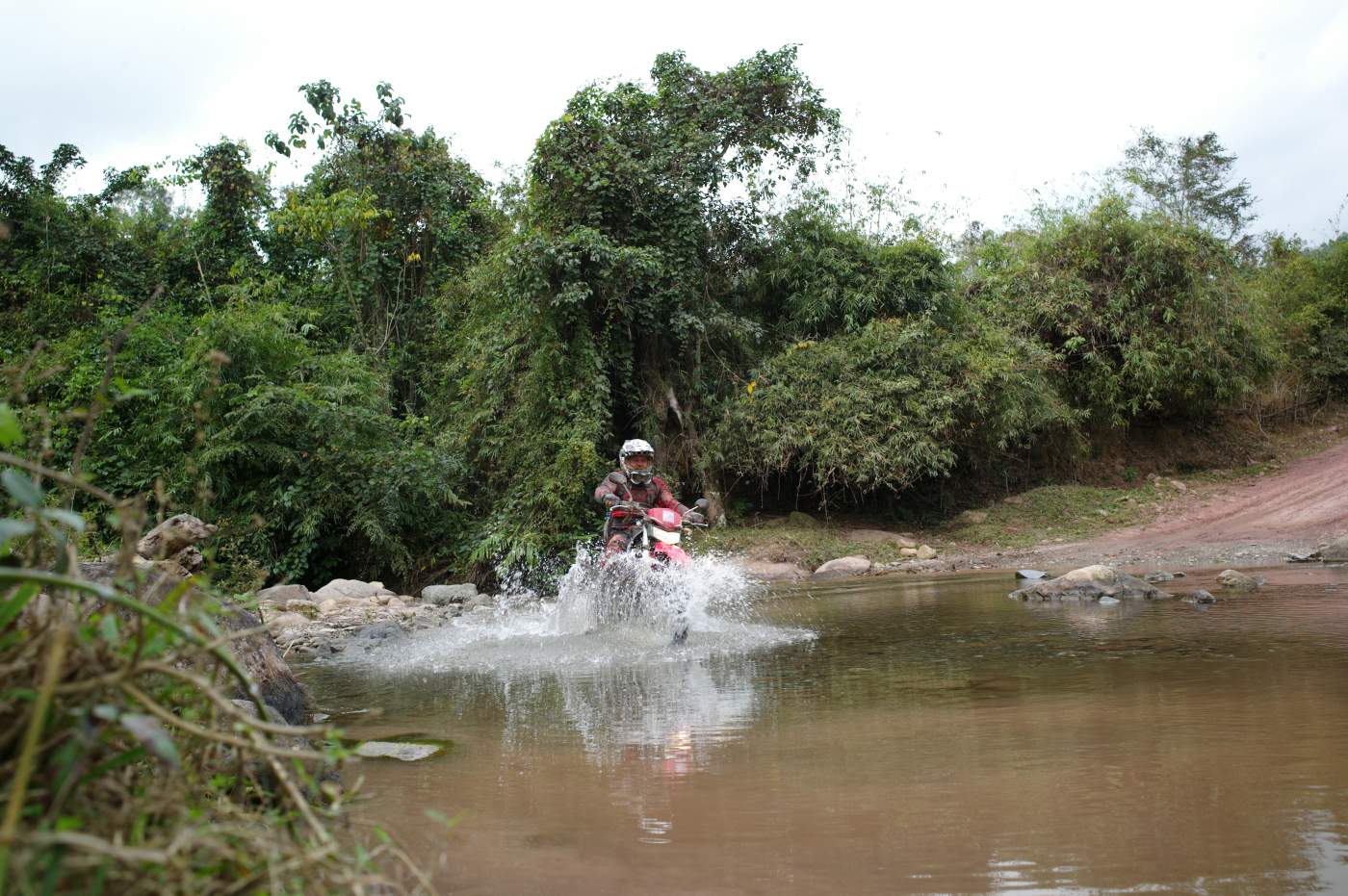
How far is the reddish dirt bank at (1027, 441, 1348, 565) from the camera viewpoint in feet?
40.1

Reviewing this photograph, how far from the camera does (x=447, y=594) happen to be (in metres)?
12.7

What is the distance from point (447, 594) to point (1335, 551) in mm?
10741

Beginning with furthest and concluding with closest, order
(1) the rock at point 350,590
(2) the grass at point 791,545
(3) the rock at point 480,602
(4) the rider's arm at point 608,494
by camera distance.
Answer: (2) the grass at point 791,545 → (1) the rock at point 350,590 → (3) the rock at point 480,602 → (4) the rider's arm at point 608,494

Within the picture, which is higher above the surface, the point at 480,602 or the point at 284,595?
the point at 284,595

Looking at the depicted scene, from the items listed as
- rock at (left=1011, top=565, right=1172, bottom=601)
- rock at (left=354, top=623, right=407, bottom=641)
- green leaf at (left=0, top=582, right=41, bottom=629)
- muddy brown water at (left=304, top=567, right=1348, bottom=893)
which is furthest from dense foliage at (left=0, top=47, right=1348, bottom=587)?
green leaf at (left=0, top=582, right=41, bottom=629)

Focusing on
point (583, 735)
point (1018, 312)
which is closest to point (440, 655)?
point (583, 735)

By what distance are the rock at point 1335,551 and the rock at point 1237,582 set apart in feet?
7.25

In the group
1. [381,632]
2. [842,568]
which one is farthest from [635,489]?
[842,568]

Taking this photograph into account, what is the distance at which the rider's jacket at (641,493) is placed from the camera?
852 centimetres

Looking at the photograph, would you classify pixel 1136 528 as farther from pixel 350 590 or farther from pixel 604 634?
pixel 350 590

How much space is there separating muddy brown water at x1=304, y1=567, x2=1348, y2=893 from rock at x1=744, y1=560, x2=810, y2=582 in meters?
6.76

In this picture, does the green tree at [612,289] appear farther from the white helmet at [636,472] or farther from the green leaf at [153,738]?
the green leaf at [153,738]

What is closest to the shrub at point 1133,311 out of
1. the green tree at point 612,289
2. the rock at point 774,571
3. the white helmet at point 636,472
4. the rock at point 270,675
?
the green tree at point 612,289

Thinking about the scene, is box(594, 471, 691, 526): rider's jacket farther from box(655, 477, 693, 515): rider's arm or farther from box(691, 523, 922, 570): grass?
box(691, 523, 922, 570): grass
